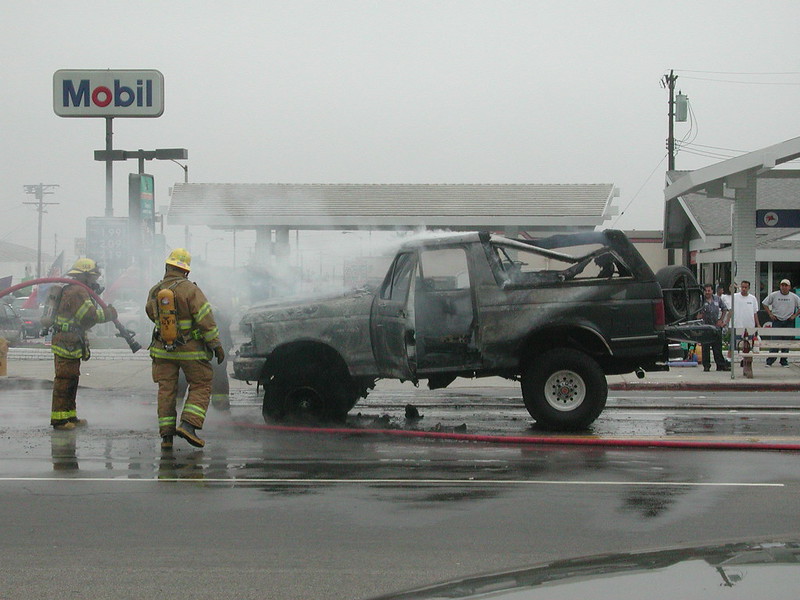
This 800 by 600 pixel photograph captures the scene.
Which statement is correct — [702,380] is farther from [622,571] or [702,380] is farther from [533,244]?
[622,571]

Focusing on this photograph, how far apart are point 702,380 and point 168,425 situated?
399 inches

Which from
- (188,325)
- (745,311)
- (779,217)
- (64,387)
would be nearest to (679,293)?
(188,325)

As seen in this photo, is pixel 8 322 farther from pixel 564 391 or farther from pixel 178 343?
pixel 564 391

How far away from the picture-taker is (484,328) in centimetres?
1054

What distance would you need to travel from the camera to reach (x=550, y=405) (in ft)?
34.4

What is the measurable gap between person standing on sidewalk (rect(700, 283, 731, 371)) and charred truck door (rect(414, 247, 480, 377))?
28.4 feet

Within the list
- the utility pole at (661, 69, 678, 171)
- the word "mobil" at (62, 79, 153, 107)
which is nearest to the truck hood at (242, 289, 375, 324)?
the word "mobil" at (62, 79, 153, 107)

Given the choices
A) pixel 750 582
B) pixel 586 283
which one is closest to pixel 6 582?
pixel 750 582

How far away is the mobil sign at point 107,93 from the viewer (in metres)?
20.3

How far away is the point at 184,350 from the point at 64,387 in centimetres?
213

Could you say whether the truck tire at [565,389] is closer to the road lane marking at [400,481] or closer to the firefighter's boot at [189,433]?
the road lane marking at [400,481]

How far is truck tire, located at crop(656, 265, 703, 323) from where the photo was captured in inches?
447

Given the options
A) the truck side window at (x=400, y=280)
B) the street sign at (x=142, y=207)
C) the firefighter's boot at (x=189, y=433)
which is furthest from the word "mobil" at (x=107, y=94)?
the firefighter's boot at (x=189, y=433)

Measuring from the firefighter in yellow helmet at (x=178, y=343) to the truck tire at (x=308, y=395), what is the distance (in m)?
1.50
